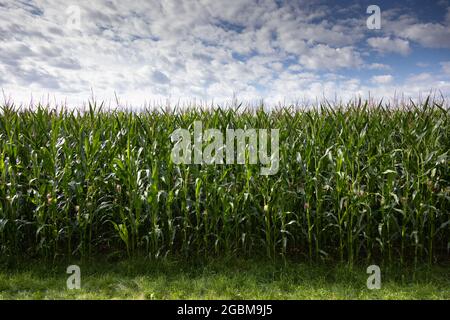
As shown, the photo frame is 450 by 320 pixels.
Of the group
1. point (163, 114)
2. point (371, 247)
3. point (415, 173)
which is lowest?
point (371, 247)

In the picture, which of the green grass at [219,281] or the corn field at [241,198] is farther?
the corn field at [241,198]

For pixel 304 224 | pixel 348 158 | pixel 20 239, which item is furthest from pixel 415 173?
pixel 20 239

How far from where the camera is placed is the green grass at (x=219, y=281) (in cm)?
383

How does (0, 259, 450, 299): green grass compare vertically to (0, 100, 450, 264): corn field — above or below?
below

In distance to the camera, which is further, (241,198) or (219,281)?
(241,198)

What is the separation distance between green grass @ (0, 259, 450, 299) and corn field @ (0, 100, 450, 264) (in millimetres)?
211

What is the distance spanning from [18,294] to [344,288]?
11.2ft

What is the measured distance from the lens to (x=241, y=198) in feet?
15.3

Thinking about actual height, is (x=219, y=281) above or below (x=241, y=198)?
below

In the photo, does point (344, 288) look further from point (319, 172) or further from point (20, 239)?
point (20, 239)

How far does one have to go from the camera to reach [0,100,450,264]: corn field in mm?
4453

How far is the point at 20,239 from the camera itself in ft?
15.7

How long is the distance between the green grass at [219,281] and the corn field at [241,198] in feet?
0.69

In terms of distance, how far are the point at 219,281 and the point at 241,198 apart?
108cm
